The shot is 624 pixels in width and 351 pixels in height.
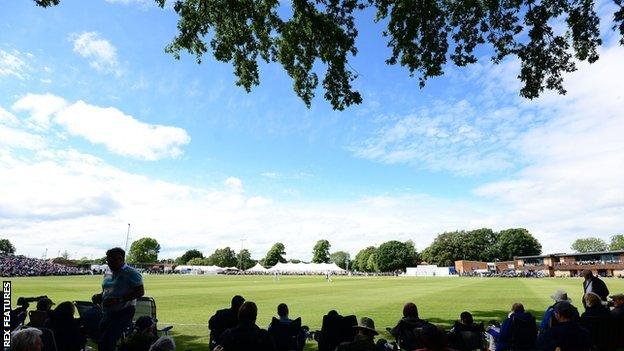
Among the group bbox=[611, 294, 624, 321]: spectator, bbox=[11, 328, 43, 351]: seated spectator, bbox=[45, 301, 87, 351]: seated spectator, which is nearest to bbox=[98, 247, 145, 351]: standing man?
bbox=[45, 301, 87, 351]: seated spectator

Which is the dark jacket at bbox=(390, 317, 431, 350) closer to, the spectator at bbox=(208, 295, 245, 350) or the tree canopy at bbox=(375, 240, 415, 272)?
the spectator at bbox=(208, 295, 245, 350)

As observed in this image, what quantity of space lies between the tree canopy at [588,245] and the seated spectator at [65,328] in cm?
22476

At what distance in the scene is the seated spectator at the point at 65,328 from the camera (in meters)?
6.41

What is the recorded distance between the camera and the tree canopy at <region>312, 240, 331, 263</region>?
17375cm

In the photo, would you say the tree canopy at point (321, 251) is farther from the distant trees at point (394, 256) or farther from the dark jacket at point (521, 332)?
the dark jacket at point (521, 332)

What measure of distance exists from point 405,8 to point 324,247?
546 ft

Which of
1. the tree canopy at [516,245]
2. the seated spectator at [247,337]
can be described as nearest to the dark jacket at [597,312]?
the seated spectator at [247,337]

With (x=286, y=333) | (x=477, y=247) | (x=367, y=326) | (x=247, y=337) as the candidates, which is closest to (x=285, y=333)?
(x=286, y=333)

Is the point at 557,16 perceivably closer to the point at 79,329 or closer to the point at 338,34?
the point at 338,34

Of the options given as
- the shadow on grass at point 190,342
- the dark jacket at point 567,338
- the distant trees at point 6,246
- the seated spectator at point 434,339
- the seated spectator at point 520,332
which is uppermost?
the distant trees at point 6,246

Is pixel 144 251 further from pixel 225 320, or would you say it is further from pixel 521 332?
pixel 521 332

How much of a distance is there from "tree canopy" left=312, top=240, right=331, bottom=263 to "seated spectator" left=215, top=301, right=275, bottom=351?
171m

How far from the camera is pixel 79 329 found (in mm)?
6613

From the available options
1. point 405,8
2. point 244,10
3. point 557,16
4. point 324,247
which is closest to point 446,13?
point 405,8
